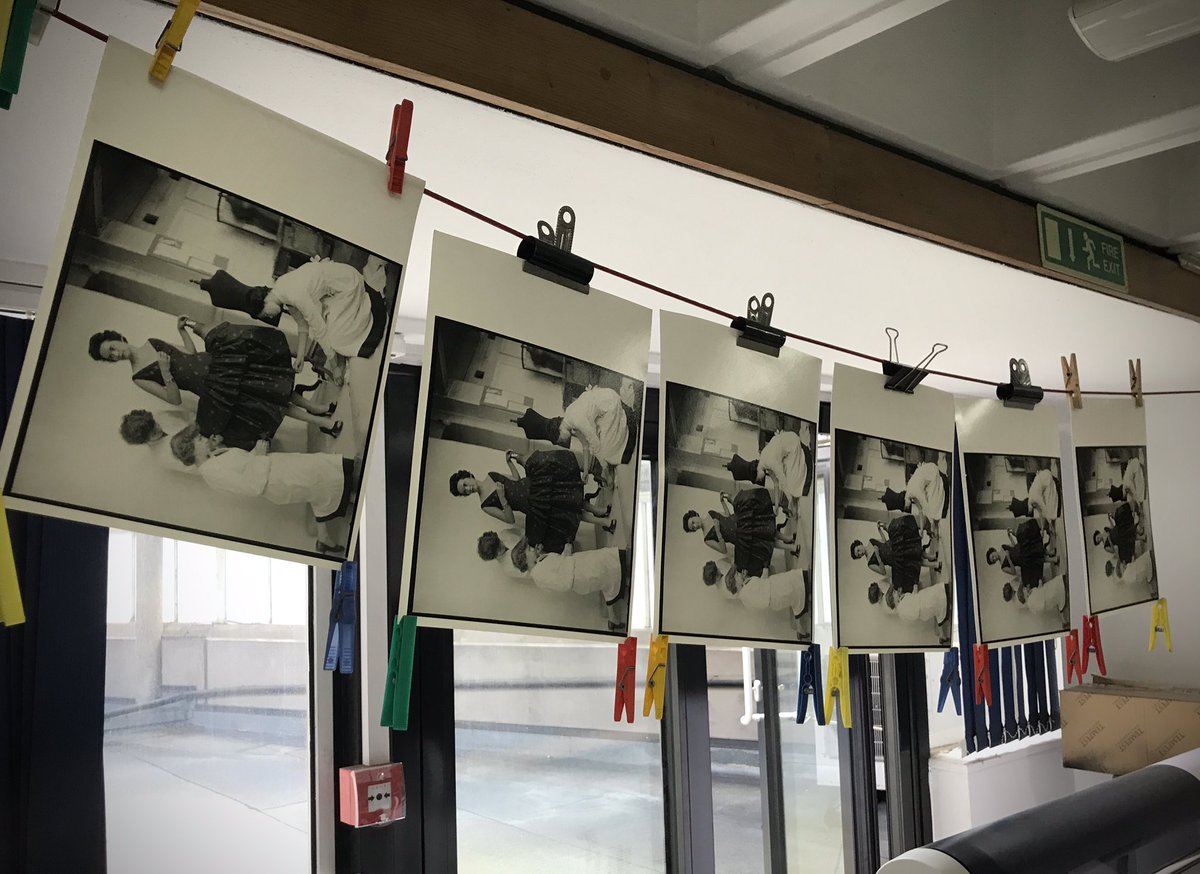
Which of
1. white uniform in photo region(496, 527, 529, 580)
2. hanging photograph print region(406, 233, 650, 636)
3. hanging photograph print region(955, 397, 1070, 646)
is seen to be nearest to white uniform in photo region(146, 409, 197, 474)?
hanging photograph print region(406, 233, 650, 636)

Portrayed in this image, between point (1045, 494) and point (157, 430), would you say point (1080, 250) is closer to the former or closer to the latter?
point (1045, 494)

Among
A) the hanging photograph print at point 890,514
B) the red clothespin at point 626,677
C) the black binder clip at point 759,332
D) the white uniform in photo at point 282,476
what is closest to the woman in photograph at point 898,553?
the hanging photograph print at point 890,514

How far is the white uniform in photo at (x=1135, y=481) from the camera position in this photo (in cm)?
211

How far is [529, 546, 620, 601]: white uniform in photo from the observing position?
1073mm

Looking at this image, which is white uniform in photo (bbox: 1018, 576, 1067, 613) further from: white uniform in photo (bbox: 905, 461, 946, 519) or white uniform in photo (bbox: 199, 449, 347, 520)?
white uniform in photo (bbox: 199, 449, 347, 520)

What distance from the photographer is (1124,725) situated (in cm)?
302

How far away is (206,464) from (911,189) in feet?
3.83

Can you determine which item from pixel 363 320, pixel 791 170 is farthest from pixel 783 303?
pixel 363 320

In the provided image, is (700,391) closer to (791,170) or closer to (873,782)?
(791,170)

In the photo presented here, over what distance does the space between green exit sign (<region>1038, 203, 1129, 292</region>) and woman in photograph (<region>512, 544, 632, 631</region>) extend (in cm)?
108

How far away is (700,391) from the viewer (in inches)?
51.0

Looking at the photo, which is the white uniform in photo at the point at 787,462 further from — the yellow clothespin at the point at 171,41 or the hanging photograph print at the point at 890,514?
the yellow clothespin at the point at 171,41

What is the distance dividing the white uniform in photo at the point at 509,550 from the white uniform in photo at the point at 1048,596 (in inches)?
49.0

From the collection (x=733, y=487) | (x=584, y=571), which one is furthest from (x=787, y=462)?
(x=584, y=571)
